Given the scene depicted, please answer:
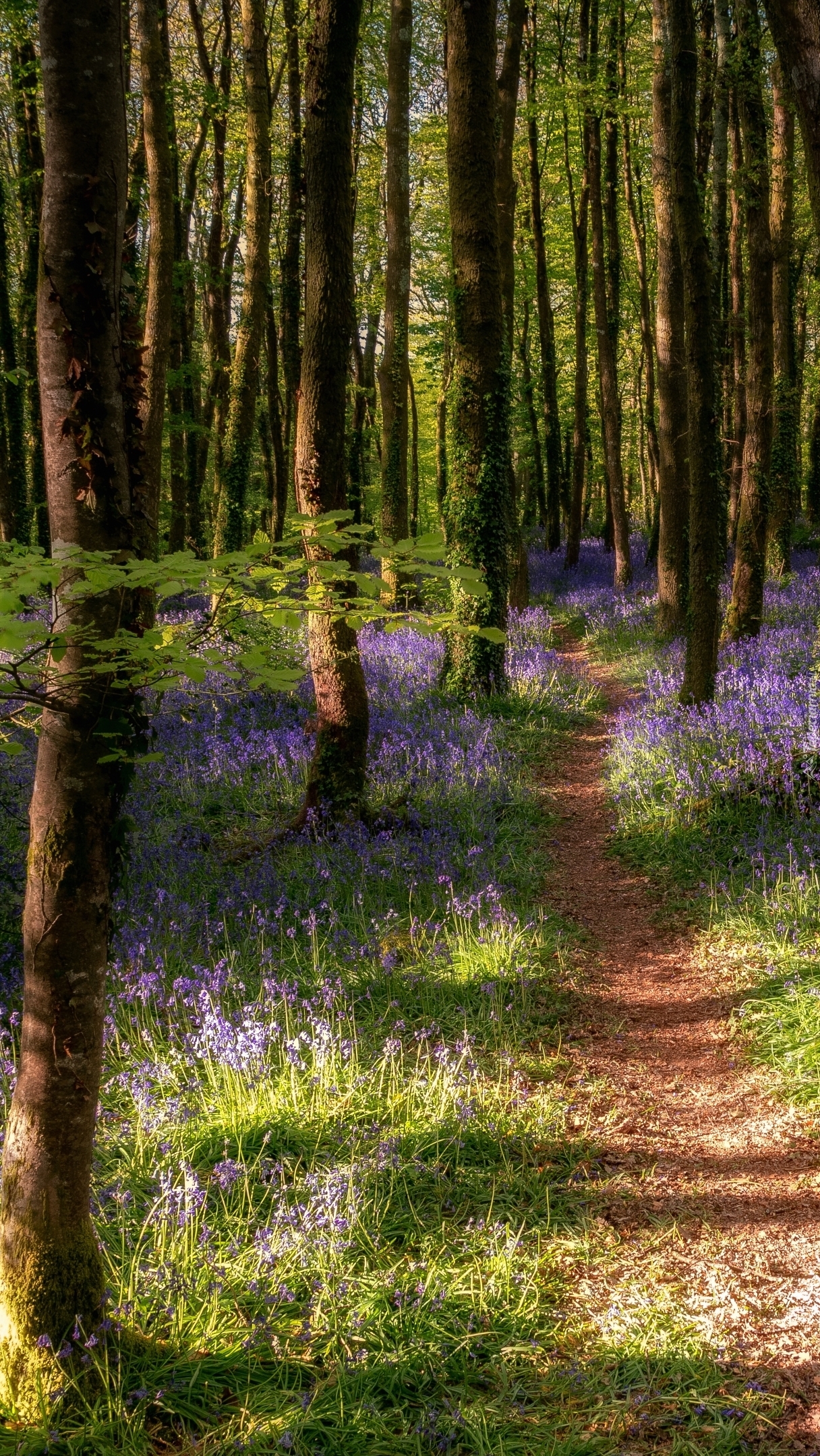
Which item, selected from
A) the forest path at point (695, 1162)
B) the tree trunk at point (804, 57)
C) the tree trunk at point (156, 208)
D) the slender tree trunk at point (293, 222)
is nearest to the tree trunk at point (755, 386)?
the forest path at point (695, 1162)

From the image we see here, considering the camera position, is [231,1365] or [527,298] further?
[527,298]

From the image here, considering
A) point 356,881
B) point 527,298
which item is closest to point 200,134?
point 527,298

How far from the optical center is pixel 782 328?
52.4 ft

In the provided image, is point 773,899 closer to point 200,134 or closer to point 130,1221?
point 130,1221

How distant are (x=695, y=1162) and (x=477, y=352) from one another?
875 centimetres

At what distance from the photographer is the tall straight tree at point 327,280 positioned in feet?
20.9

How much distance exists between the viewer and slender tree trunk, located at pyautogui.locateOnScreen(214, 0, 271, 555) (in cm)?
1232

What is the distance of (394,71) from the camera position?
13242 millimetres

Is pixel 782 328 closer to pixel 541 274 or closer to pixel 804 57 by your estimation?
pixel 541 274

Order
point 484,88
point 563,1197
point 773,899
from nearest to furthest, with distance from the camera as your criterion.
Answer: point 563,1197, point 773,899, point 484,88

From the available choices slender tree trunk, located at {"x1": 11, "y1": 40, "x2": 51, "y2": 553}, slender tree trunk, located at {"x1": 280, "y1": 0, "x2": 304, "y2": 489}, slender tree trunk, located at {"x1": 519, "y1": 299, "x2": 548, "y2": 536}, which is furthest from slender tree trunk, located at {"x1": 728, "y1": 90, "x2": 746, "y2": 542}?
slender tree trunk, located at {"x1": 11, "y1": 40, "x2": 51, "y2": 553}

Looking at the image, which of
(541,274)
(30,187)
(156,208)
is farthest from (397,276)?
(541,274)

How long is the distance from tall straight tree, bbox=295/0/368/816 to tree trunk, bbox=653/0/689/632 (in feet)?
22.3

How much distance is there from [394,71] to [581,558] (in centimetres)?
1335
